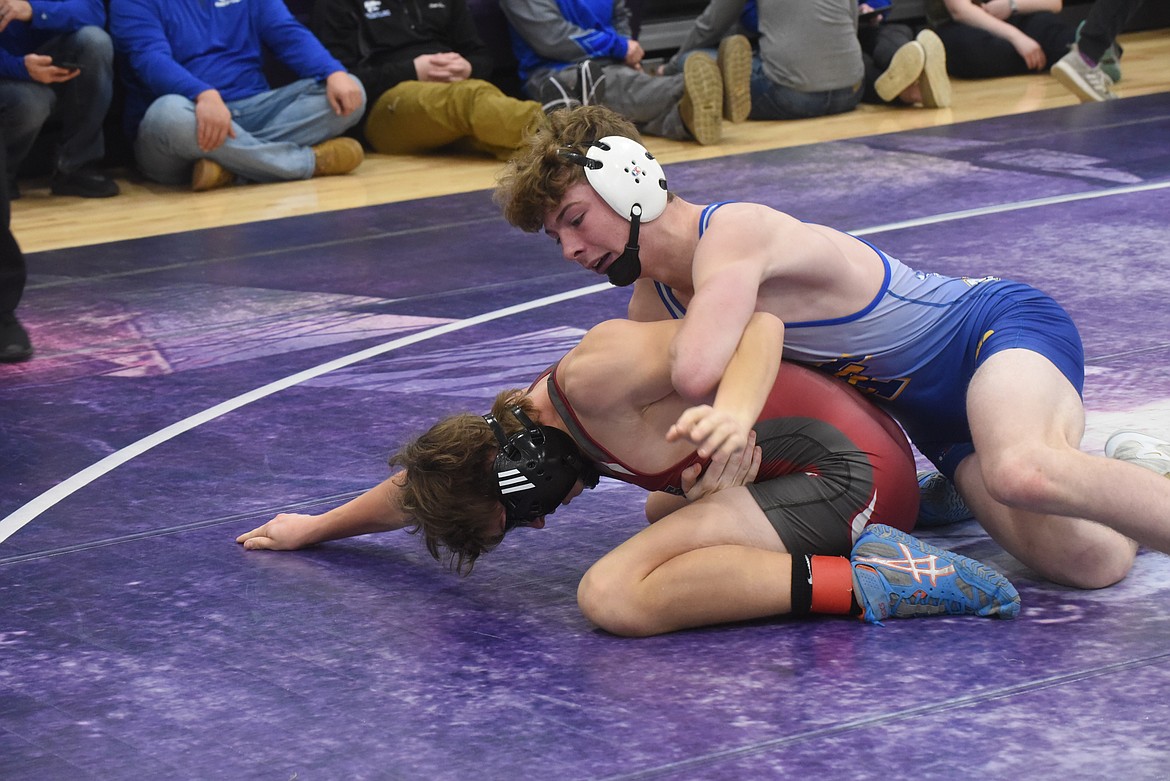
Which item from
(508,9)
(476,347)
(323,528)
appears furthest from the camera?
(508,9)

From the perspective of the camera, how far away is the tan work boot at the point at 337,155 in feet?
23.4

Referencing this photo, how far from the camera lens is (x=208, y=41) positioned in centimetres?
702

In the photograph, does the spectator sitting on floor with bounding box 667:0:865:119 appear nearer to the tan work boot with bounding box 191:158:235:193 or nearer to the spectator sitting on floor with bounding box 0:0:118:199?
the tan work boot with bounding box 191:158:235:193

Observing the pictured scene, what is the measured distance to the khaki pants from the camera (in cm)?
708

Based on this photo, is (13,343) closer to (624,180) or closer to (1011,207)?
(624,180)

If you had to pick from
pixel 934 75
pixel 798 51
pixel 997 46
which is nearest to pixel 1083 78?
pixel 934 75

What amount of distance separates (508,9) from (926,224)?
3.36 metres

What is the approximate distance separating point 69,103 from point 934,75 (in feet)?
14.5

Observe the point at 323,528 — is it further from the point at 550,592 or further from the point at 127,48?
the point at 127,48

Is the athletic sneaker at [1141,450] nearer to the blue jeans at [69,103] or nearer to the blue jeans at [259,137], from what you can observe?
the blue jeans at [259,137]

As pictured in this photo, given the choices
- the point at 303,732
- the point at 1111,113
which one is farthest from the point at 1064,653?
the point at 1111,113

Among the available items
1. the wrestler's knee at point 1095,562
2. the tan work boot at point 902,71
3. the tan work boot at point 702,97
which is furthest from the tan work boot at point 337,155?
the wrestler's knee at point 1095,562

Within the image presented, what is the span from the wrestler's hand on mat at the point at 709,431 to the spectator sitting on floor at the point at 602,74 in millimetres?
5164

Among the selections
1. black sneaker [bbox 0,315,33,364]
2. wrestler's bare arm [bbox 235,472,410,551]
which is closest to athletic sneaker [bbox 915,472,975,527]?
wrestler's bare arm [bbox 235,472,410,551]
